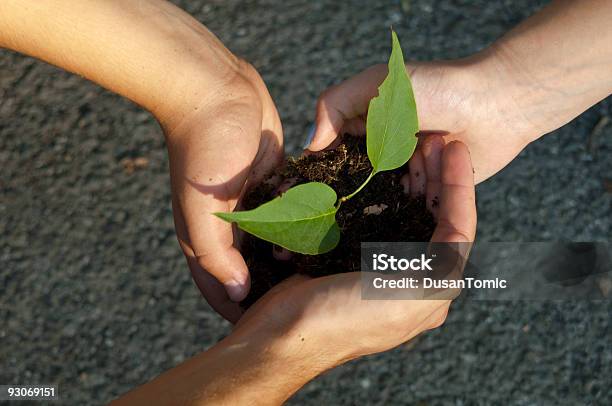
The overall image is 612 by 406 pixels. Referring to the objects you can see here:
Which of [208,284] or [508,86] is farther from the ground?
[508,86]

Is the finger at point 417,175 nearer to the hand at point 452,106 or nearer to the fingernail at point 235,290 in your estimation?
the hand at point 452,106

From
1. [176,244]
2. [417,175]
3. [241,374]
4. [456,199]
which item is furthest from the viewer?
[176,244]

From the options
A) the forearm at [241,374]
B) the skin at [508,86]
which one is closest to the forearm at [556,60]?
the skin at [508,86]

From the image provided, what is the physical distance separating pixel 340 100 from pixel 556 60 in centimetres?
43

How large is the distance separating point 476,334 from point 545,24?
2.45 feet

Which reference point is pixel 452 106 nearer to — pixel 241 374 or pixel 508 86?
pixel 508 86

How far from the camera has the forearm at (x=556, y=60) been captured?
1275 mm

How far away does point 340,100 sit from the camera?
1.28 m

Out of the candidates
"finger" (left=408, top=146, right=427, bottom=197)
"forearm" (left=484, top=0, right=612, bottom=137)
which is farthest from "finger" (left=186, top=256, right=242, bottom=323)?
"forearm" (left=484, top=0, right=612, bottom=137)

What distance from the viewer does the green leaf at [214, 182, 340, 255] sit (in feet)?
3.17

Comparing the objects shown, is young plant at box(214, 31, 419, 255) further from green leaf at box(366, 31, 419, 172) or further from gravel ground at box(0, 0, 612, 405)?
gravel ground at box(0, 0, 612, 405)

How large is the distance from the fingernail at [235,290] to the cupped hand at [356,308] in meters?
0.05

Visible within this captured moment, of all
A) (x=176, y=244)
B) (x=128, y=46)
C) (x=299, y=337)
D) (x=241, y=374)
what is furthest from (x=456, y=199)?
(x=176, y=244)

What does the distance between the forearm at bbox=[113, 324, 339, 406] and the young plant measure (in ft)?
0.52
